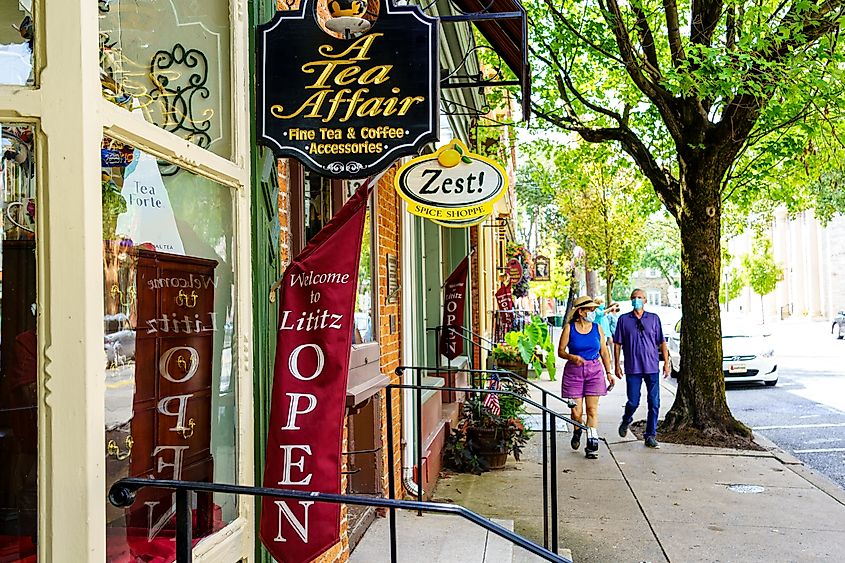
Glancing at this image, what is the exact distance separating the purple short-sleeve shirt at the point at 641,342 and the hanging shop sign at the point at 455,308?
2.21 meters

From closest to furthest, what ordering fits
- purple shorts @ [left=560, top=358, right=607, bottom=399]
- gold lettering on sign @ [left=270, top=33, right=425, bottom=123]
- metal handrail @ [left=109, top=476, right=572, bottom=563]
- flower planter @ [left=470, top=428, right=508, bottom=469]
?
metal handrail @ [left=109, top=476, right=572, bottom=563], gold lettering on sign @ [left=270, top=33, right=425, bottom=123], flower planter @ [left=470, top=428, right=508, bottom=469], purple shorts @ [left=560, top=358, right=607, bottom=399]

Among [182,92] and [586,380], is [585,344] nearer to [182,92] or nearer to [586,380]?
[586,380]

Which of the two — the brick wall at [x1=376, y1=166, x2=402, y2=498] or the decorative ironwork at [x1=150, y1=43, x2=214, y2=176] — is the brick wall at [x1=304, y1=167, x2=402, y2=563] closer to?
the brick wall at [x1=376, y1=166, x2=402, y2=498]

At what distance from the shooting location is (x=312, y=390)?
2.92 metres

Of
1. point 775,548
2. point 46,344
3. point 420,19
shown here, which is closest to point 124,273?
point 46,344

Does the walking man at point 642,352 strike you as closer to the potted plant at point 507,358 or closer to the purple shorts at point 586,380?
the purple shorts at point 586,380

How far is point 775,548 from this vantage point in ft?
19.9

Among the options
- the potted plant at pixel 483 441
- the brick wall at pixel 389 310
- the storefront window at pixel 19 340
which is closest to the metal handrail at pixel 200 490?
the storefront window at pixel 19 340

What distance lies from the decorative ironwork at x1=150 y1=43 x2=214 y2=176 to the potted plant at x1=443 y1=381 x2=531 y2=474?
605cm

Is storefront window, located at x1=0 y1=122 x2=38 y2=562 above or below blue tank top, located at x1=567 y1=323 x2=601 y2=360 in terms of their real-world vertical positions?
above

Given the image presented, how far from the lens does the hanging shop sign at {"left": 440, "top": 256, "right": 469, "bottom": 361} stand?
29.7 ft

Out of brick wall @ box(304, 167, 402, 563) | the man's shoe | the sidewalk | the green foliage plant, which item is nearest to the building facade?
brick wall @ box(304, 167, 402, 563)

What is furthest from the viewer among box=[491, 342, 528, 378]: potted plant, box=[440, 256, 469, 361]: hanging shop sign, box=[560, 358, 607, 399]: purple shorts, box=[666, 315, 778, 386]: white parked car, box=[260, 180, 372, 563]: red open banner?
box=[666, 315, 778, 386]: white parked car

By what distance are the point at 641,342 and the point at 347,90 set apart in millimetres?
7510
